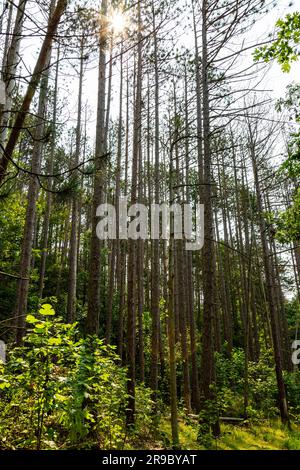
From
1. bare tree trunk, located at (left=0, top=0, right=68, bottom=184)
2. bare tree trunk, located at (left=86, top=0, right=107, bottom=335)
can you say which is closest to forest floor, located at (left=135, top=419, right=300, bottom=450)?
bare tree trunk, located at (left=86, top=0, right=107, bottom=335)

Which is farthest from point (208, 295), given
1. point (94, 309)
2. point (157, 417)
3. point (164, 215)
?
point (164, 215)

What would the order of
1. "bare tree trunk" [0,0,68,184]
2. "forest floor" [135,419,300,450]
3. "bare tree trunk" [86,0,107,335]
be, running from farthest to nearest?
"forest floor" [135,419,300,450], "bare tree trunk" [86,0,107,335], "bare tree trunk" [0,0,68,184]

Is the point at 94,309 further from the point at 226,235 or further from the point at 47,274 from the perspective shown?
the point at 226,235

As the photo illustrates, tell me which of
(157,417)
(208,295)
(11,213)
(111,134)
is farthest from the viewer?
(111,134)

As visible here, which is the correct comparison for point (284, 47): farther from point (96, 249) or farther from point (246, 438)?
point (246, 438)

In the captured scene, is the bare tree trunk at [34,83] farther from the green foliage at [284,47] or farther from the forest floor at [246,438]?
the forest floor at [246,438]

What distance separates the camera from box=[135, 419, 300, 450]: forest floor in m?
6.28

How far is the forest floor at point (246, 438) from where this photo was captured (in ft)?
20.6

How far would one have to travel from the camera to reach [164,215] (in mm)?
13953

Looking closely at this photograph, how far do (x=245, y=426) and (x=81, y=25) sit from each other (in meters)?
11.2

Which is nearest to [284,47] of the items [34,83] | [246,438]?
[34,83]

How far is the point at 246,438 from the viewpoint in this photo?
7969 millimetres

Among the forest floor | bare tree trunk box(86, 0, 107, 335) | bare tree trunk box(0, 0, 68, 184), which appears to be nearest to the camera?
bare tree trunk box(0, 0, 68, 184)

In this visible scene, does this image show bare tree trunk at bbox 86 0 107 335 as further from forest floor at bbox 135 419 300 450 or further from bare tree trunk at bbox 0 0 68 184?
bare tree trunk at bbox 0 0 68 184
